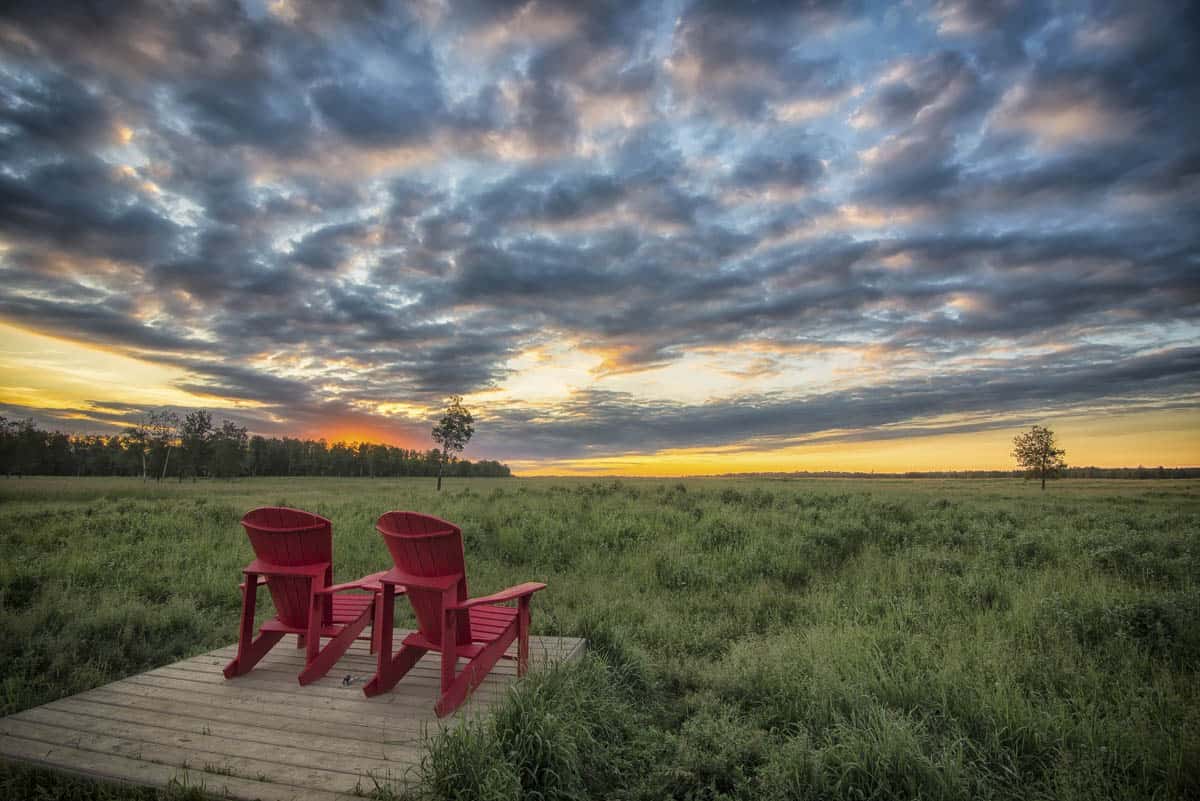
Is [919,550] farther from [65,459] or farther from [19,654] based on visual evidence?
[65,459]

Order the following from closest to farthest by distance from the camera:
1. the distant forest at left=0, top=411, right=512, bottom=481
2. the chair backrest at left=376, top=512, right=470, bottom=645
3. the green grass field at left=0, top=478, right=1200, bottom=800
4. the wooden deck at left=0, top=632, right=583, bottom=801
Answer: the wooden deck at left=0, top=632, right=583, bottom=801 < the green grass field at left=0, top=478, right=1200, bottom=800 < the chair backrest at left=376, top=512, right=470, bottom=645 < the distant forest at left=0, top=411, right=512, bottom=481

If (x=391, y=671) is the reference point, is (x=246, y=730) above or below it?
below

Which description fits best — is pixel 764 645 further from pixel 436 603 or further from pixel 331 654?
pixel 331 654

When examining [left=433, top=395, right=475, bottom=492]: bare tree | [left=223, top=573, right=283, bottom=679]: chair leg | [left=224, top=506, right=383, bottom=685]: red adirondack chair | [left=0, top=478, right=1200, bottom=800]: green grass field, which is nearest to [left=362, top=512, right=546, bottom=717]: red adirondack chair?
[left=224, top=506, right=383, bottom=685]: red adirondack chair

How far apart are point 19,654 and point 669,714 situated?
772cm

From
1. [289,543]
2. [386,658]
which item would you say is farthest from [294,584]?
[386,658]

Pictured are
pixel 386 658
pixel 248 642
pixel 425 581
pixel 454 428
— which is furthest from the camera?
pixel 454 428

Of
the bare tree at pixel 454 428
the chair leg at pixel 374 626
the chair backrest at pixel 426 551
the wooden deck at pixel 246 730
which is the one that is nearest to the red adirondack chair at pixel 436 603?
the chair backrest at pixel 426 551

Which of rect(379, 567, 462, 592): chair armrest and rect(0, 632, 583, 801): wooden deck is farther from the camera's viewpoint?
rect(379, 567, 462, 592): chair armrest

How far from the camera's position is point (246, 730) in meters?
3.99

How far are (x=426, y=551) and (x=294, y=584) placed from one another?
5.14 ft

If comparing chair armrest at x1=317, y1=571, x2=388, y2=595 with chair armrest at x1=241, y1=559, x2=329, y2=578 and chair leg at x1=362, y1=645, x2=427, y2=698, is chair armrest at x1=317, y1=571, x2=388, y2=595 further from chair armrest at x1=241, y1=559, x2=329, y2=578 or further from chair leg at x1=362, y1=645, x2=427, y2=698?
chair leg at x1=362, y1=645, x2=427, y2=698

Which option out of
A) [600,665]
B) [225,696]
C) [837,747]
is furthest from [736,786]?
[225,696]

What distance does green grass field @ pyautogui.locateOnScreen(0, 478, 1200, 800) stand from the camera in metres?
3.84
